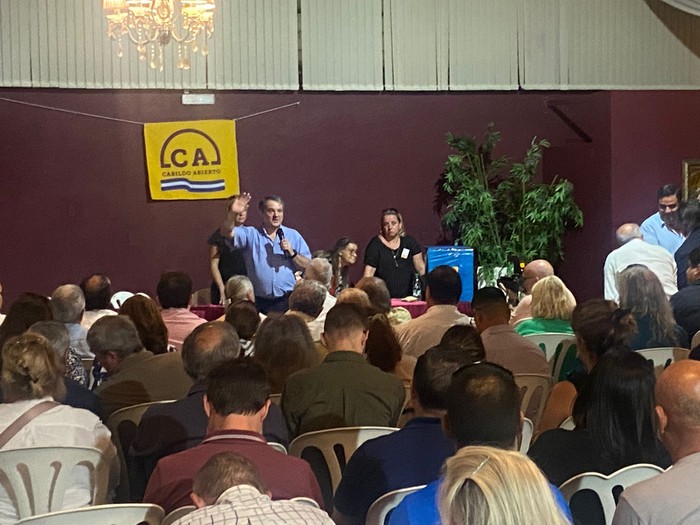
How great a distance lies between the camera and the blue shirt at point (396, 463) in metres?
3.39

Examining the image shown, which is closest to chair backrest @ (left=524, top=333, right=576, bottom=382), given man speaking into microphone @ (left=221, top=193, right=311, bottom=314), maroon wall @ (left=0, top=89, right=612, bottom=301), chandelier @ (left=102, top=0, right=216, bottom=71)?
man speaking into microphone @ (left=221, top=193, right=311, bottom=314)

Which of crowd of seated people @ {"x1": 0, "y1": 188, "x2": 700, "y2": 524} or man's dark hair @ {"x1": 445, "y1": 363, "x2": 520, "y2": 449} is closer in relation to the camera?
crowd of seated people @ {"x1": 0, "y1": 188, "x2": 700, "y2": 524}

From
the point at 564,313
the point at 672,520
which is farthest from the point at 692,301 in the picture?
the point at 672,520

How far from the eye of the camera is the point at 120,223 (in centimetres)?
1080

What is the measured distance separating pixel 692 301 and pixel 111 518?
14.1ft

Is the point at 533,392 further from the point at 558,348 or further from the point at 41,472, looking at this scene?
the point at 41,472

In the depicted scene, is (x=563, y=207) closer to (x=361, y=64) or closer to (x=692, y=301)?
(x=361, y=64)

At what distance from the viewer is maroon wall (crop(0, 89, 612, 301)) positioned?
10.5 meters

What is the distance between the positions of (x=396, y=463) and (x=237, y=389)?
55 cm

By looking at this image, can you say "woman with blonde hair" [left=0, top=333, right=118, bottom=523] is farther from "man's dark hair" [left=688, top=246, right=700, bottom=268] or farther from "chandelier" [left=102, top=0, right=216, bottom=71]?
"chandelier" [left=102, top=0, right=216, bottom=71]

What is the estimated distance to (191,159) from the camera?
425 inches

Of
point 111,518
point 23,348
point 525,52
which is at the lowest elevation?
point 111,518

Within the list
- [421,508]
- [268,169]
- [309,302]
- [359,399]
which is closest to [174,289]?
[309,302]

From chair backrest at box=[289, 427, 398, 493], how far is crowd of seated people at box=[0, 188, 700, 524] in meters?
0.15
